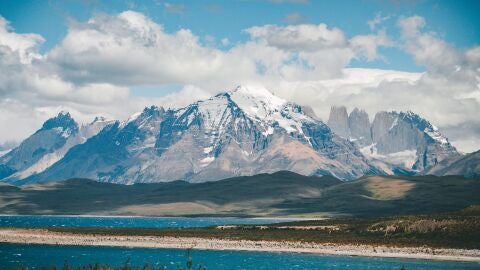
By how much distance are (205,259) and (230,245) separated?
2750 cm

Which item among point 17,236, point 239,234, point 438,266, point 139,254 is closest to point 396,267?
point 438,266

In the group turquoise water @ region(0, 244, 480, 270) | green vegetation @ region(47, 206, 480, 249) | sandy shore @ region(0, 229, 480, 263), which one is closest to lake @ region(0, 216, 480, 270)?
turquoise water @ region(0, 244, 480, 270)

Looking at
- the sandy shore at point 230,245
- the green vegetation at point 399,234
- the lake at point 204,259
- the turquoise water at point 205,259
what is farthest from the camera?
the green vegetation at point 399,234

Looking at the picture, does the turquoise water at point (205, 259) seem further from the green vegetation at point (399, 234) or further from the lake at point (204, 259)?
the green vegetation at point (399, 234)

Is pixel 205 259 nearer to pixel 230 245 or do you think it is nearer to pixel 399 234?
pixel 230 245

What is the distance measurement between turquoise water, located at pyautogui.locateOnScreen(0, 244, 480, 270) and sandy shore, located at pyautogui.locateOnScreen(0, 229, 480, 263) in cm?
587

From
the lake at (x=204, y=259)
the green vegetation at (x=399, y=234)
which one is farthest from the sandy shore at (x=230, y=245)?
the green vegetation at (x=399, y=234)

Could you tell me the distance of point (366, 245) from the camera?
15612cm

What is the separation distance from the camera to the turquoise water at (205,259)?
5025 inches

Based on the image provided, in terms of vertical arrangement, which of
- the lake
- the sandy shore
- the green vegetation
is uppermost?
the green vegetation

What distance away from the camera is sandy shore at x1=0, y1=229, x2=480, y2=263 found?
470 feet

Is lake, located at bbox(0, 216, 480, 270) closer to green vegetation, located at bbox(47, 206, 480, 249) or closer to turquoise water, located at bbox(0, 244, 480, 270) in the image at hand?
turquoise water, located at bbox(0, 244, 480, 270)

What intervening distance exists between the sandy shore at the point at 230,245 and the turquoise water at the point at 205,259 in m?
5.87

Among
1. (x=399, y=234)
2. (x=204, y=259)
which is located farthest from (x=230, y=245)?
(x=399, y=234)
